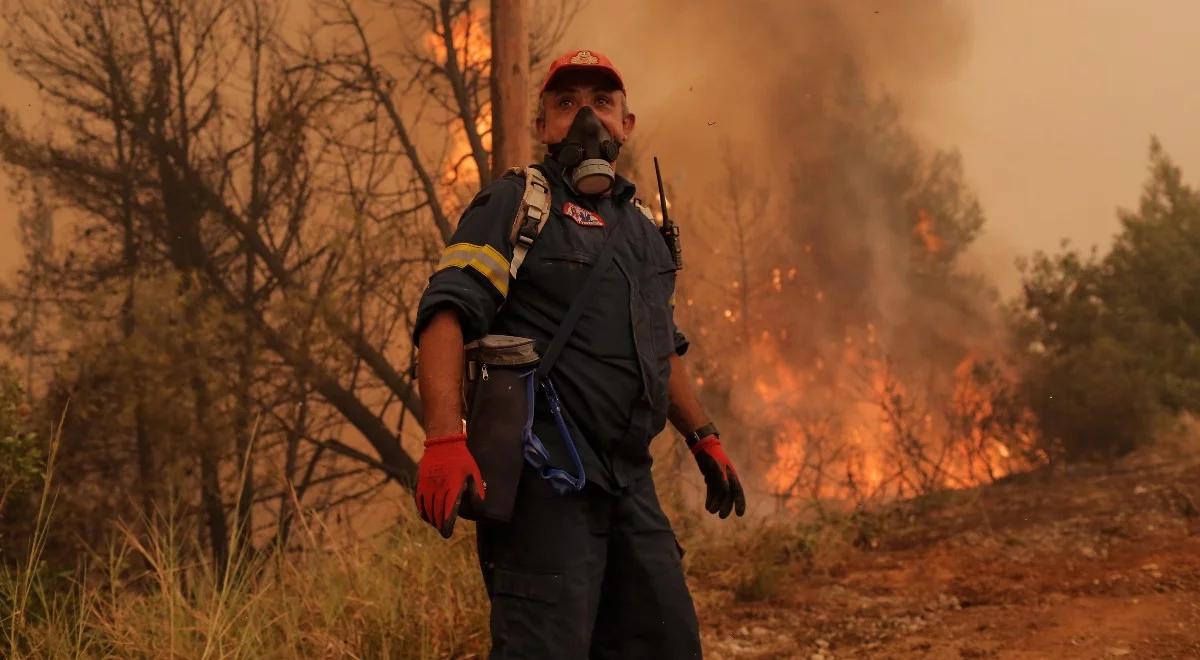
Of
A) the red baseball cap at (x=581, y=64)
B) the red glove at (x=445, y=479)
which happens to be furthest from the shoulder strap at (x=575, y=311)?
the red baseball cap at (x=581, y=64)

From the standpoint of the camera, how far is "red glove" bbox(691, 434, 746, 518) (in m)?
2.35

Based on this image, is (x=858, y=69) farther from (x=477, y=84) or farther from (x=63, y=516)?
(x=63, y=516)

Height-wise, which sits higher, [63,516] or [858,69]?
[858,69]

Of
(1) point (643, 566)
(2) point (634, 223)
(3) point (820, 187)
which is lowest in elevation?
(1) point (643, 566)

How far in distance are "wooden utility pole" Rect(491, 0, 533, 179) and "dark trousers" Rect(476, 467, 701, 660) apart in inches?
119

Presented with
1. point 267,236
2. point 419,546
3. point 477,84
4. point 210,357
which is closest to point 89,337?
point 210,357

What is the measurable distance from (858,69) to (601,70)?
1537 cm

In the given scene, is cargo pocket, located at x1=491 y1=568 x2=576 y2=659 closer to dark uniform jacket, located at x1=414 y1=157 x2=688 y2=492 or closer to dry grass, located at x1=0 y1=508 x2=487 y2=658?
dark uniform jacket, located at x1=414 y1=157 x2=688 y2=492

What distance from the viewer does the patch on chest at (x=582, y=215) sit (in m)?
2.02

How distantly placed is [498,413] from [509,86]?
3.31 m

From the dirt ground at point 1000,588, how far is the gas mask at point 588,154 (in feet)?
9.07

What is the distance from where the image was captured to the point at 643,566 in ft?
6.30


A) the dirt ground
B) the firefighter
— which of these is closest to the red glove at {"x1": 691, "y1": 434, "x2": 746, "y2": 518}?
the firefighter

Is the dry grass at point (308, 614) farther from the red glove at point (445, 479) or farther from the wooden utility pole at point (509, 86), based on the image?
the wooden utility pole at point (509, 86)
